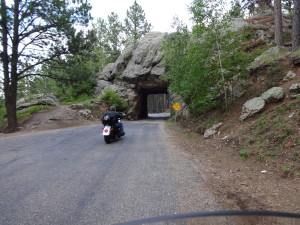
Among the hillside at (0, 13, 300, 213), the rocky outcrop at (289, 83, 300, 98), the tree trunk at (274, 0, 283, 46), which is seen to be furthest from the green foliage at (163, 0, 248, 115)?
the tree trunk at (274, 0, 283, 46)

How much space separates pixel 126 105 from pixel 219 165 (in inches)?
782

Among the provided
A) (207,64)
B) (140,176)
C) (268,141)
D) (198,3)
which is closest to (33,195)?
(140,176)

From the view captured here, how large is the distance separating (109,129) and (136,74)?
18.4m

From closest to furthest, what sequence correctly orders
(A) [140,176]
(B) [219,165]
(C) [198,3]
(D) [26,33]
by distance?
(A) [140,176]
(B) [219,165]
(C) [198,3]
(D) [26,33]

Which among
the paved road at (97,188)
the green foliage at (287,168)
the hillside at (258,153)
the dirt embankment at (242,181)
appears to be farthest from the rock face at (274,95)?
the paved road at (97,188)

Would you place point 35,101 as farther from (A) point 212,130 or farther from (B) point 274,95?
(B) point 274,95

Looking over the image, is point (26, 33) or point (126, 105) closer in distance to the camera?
point (26, 33)

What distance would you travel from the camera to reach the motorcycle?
26.2ft

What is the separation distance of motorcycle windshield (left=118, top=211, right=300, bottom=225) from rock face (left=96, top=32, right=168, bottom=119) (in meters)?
23.3

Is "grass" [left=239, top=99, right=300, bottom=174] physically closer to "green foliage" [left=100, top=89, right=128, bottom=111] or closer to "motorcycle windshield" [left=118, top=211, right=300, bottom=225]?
"motorcycle windshield" [left=118, top=211, right=300, bottom=225]

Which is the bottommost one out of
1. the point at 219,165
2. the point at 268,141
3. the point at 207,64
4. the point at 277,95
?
the point at 219,165

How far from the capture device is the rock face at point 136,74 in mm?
25250

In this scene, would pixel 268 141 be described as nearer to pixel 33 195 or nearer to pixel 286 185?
pixel 286 185

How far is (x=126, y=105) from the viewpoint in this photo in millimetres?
24094
